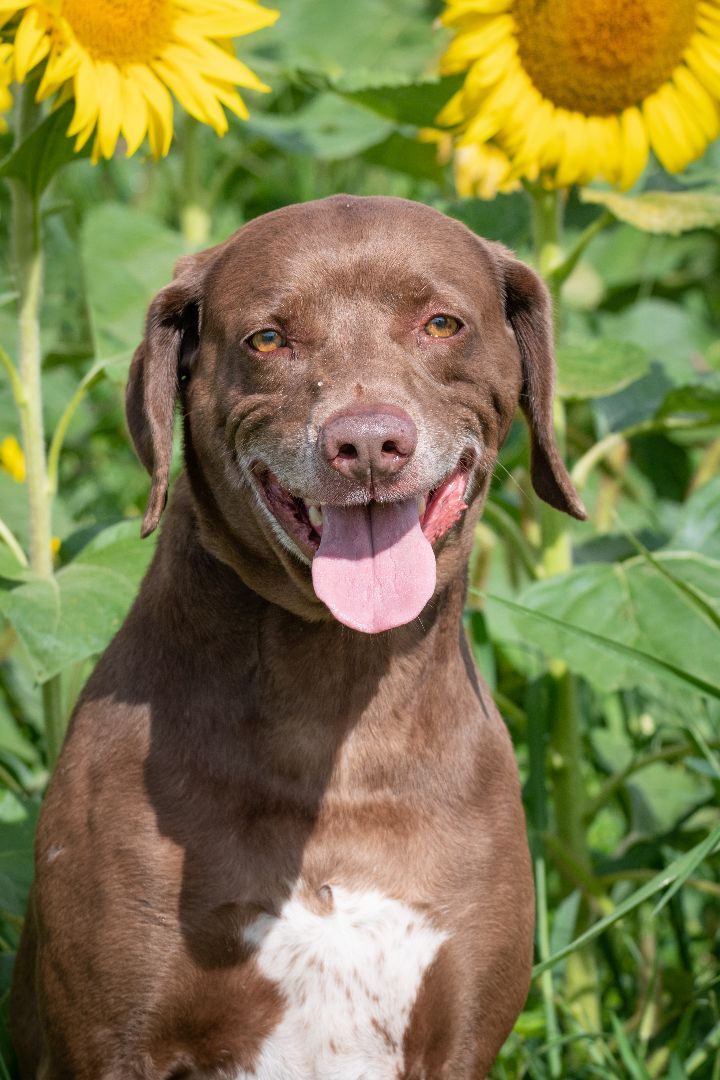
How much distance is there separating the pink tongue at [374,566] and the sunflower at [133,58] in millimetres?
976

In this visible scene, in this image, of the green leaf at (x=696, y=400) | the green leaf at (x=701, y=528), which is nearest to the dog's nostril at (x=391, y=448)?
the green leaf at (x=696, y=400)

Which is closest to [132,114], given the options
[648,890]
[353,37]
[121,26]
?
[121,26]

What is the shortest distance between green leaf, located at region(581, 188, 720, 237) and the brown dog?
63 centimetres

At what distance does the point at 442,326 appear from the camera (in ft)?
9.76

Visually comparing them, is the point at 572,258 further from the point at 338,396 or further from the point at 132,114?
the point at 338,396

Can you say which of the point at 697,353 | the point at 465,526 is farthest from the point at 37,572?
the point at 697,353

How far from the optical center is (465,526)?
3.07m

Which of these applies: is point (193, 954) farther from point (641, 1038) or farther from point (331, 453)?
point (641, 1038)

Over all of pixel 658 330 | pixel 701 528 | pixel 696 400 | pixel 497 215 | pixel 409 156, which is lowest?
pixel 658 330

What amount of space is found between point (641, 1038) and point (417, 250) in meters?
1.87

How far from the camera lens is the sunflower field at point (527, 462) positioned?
3322 millimetres

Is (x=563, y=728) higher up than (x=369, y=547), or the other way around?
(x=369, y=547)

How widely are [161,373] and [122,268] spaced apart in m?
1.14

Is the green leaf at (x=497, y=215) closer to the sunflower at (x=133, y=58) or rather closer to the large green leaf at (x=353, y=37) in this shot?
the sunflower at (x=133, y=58)
